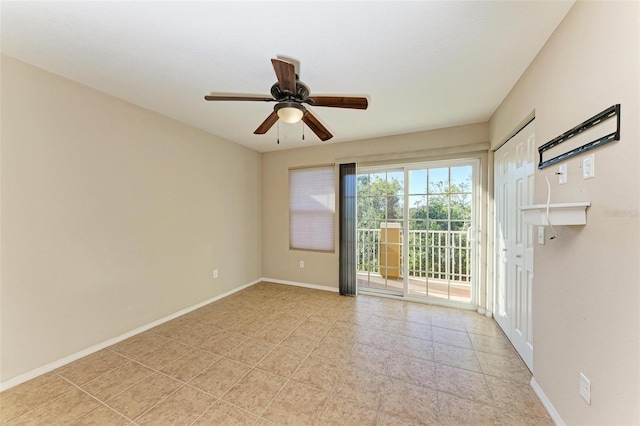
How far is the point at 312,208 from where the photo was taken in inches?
170

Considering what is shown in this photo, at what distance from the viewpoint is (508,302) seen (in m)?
2.53

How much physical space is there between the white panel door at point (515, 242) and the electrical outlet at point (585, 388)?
0.81m

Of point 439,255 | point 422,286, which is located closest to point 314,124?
point 439,255

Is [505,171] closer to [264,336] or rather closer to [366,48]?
[366,48]

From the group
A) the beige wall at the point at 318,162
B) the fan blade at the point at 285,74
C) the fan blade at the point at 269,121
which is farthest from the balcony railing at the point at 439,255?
the fan blade at the point at 285,74

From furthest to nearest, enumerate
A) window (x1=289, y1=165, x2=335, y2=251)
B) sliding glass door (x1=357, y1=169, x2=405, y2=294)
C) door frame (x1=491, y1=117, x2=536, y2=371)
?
window (x1=289, y1=165, x2=335, y2=251) < sliding glass door (x1=357, y1=169, x2=405, y2=294) < door frame (x1=491, y1=117, x2=536, y2=371)

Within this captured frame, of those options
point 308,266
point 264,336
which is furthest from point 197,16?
point 308,266

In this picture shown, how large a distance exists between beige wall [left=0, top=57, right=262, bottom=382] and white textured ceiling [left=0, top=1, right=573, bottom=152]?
37 centimetres

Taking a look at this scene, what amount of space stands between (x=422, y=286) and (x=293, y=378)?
2.55 metres

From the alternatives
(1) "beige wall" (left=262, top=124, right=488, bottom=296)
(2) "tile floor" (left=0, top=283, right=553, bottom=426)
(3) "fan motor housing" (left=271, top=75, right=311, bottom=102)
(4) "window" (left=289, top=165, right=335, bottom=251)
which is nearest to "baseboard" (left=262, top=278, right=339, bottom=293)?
(1) "beige wall" (left=262, top=124, right=488, bottom=296)

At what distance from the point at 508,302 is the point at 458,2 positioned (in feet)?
9.01

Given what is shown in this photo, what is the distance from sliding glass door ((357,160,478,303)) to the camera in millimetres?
3367

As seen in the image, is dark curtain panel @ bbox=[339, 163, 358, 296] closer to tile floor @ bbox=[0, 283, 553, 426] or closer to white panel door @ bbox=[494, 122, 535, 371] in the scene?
tile floor @ bbox=[0, 283, 553, 426]

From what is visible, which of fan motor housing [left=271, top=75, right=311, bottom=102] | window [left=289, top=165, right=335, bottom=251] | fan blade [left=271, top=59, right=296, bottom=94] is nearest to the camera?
fan blade [left=271, top=59, right=296, bottom=94]
